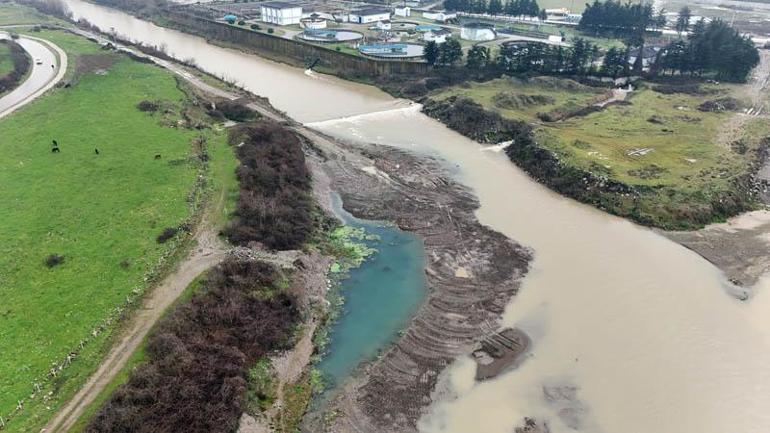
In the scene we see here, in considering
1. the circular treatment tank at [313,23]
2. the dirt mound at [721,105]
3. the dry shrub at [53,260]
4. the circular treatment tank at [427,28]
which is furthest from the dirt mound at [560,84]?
the dry shrub at [53,260]

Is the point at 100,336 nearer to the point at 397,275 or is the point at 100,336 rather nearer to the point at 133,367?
the point at 133,367

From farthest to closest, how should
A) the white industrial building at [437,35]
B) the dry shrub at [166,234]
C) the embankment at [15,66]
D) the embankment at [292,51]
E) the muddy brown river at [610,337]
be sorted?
the white industrial building at [437,35], the embankment at [292,51], the embankment at [15,66], the dry shrub at [166,234], the muddy brown river at [610,337]

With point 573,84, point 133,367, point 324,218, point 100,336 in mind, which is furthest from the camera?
point 573,84

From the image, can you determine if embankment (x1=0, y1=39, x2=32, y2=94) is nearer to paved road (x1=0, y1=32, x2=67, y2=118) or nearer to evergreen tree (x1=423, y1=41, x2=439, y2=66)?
paved road (x1=0, y1=32, x2=67, y2=118)

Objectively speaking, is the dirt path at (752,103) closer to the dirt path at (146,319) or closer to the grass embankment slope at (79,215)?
the dirt path at (146,319)

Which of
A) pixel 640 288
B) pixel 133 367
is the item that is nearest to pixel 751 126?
pixel 640 288

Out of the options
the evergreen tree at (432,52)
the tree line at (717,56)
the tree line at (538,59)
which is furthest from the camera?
the evergreen tree at (432,52)
